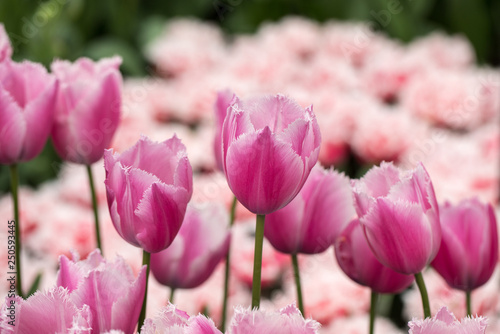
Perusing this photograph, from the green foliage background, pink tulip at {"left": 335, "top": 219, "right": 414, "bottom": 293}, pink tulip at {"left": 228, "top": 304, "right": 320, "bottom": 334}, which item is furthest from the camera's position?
the green foliage background

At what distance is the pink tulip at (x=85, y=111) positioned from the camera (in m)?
→ 0.51

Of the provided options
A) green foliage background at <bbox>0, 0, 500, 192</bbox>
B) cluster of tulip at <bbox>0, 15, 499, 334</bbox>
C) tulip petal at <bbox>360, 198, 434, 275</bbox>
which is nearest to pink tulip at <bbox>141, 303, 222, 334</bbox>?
cluster of tulip at <bbox>0, 15, 499, 334</bbox>

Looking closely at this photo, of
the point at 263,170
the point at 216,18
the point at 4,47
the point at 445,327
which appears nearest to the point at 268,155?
the point at 263,170

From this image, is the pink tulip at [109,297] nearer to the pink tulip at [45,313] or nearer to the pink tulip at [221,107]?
the pink tulip at [45,313]

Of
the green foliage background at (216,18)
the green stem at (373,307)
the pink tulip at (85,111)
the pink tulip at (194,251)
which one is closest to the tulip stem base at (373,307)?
the green stem at (373,307)

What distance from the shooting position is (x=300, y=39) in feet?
5.43

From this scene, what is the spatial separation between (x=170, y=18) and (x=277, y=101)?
73.0 inches

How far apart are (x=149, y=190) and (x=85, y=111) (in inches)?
6.4

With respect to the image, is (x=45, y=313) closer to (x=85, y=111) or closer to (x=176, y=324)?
(x=176, y=324)

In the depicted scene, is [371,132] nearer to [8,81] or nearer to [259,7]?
[8,81]

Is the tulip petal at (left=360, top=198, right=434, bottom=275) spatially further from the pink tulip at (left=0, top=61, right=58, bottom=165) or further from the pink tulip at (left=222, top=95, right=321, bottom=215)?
the pink tulip at (left=0, top=61, right=58, bottom=165)

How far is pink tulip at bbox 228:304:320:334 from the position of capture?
0.30 m

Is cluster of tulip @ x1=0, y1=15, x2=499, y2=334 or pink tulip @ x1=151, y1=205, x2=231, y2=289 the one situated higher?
cluster of tulip @ x1=0, y1=15, x2=499, y2=334

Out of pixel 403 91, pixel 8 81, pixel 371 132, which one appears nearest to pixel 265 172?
pixel 8 81
